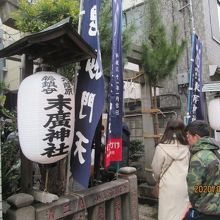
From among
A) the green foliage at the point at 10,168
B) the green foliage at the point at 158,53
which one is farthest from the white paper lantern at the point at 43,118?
the green foliage at the point at 158,53

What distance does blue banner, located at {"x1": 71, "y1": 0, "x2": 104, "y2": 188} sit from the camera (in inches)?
157

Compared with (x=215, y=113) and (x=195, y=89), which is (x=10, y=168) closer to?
(x=195, y=89)

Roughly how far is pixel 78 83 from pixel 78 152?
95 centimetres

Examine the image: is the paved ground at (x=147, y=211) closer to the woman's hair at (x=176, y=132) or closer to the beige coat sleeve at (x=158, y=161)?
the beige coat sleeve at (x=158, y=161)

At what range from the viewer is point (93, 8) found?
4289 millimetres

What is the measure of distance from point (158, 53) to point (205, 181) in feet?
16.9

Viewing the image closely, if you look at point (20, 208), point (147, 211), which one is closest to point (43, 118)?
point (20, 208)

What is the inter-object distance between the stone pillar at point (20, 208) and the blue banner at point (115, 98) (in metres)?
1.45

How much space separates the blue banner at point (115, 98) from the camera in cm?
461

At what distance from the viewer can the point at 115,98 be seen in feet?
15.5

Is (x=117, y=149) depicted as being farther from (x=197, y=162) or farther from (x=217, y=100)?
(x=217, y=100)

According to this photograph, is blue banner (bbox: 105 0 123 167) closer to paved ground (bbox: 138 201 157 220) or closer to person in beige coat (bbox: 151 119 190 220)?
person in beige coat (bbox: 151 119 190 220)

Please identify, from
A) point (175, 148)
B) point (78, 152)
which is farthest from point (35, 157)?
point (175, 148)

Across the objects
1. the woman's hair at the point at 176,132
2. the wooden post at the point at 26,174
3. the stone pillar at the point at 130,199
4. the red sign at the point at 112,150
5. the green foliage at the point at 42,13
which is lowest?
the stone pillar at the point at 130,199
